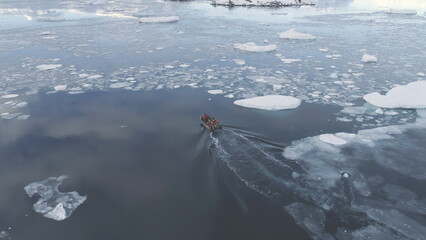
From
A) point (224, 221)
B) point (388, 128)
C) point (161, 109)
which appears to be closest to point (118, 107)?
point (161, 109)

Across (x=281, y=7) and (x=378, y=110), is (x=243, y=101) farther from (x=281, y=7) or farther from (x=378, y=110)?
(x=281, y=7)

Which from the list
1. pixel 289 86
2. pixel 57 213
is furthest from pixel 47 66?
pixel 289 86

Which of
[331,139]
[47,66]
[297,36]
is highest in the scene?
[297,36]

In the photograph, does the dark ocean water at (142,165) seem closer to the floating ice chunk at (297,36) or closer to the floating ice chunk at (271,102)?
the floating ice chunk at (271,102)

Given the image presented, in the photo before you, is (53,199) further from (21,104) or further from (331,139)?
(331,139)

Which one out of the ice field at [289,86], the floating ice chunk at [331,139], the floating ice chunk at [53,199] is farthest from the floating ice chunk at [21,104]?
the floating ice chunk at [331,139]

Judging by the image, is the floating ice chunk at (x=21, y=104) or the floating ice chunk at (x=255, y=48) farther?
the floating ice chunk at (x=255, y=48)

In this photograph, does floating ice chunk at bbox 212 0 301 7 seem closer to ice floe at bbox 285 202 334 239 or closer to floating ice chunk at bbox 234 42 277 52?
floating ice chunk at bbox 234 42 277 52
